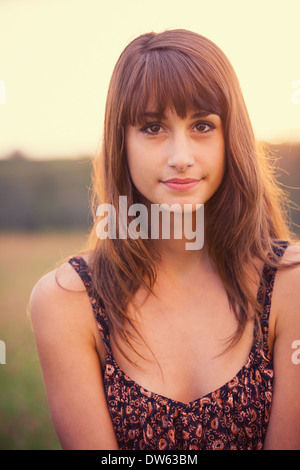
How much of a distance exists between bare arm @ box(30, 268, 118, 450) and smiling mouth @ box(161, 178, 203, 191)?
0.61 metres

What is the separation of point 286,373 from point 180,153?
0.97m

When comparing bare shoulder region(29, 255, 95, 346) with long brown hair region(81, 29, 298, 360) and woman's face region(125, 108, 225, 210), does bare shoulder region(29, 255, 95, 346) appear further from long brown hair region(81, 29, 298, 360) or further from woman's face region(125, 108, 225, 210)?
woman's face region(125, 108, 225, 210)

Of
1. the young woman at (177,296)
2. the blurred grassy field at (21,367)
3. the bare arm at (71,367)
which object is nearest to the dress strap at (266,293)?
the young woman at (177,296)

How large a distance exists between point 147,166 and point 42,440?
127 inches

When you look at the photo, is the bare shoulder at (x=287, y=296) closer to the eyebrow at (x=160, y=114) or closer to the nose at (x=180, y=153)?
the nose at (x=180, y=153)

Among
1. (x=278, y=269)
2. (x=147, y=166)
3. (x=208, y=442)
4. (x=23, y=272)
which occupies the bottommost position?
(x=23, y=272)

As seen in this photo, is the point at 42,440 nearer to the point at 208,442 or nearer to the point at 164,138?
the point at 208,442

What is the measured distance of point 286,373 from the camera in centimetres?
182

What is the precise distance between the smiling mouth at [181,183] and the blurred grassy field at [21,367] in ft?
2.48

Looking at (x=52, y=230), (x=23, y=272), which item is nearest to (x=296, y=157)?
(x=23, y=272)

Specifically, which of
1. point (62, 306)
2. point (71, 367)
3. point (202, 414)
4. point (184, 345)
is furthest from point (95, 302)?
point (202, 414)

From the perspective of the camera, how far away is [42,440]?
13.3ft

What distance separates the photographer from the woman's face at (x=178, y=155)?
5.75 feet

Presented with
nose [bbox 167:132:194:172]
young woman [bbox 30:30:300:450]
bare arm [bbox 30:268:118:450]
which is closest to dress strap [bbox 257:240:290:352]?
young woman [bbox 30:30:300:450]
